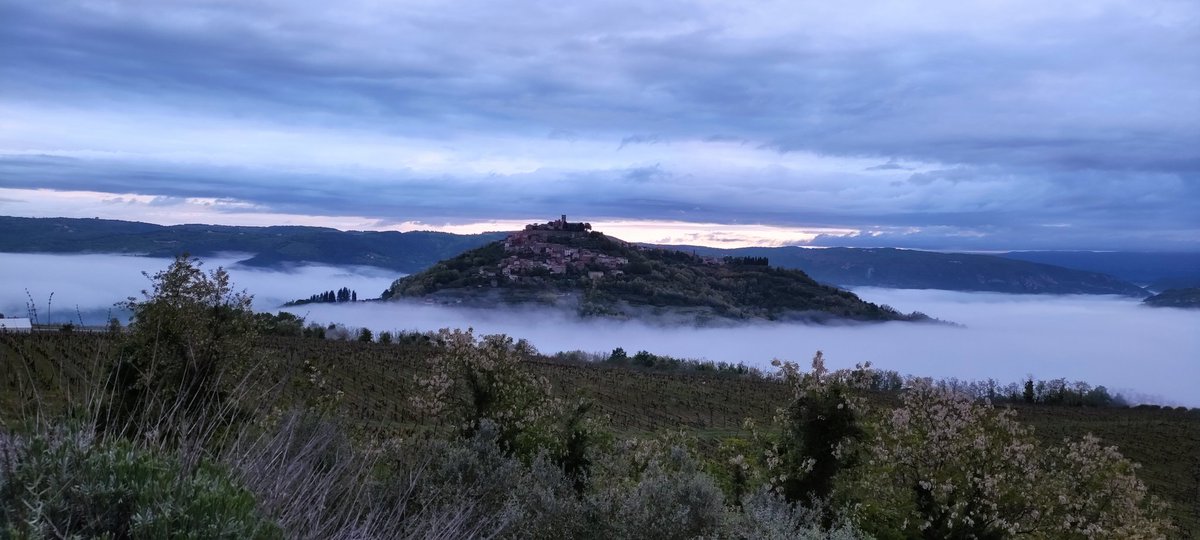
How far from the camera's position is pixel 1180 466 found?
5825cm

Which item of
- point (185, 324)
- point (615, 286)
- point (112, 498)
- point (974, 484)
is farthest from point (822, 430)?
point (615, 286)

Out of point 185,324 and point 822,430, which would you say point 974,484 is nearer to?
point 822,430

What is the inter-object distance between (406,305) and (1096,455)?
147833 millimetres

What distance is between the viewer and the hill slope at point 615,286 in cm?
16775

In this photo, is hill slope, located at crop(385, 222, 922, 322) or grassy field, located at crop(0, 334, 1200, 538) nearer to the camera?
grassy field, located at crop(0, 334, 1200, 538)

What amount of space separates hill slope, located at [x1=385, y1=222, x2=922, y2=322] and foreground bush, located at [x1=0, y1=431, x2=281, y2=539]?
15543cm

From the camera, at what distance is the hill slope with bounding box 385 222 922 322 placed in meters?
168

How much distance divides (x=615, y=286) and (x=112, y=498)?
172635 millimetres

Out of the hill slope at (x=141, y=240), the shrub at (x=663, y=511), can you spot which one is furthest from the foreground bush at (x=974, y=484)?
the hill slope at (x=141, y=240)

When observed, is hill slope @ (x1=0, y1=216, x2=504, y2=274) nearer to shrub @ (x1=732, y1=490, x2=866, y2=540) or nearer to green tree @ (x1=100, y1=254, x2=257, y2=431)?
green tree @ (x1=100, y1=254, x2=257, y2=431)

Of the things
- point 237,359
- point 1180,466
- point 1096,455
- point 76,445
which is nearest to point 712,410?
point 1180,466

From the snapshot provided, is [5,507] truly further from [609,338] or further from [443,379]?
[609,338]

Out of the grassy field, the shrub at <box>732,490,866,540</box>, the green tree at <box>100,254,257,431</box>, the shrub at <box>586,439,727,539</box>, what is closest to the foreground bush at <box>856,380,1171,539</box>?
the shrub at <box>732,490,866,540</box>

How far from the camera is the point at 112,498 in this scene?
4242 millimetres
